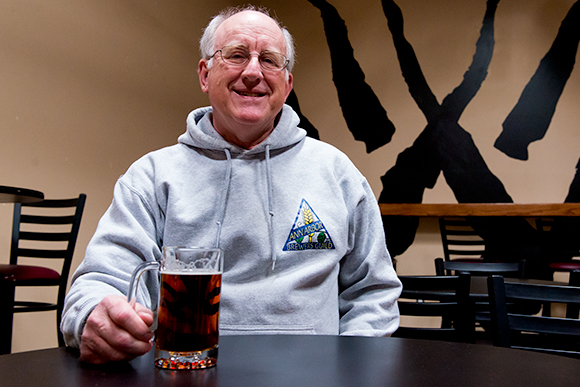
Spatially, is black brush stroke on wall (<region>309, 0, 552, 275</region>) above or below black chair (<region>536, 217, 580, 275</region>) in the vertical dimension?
above

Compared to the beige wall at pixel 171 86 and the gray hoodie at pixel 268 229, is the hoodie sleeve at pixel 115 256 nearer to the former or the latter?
the gray hoodie at pixel 268 229

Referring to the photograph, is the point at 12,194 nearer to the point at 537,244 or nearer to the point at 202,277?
the point at 202,277

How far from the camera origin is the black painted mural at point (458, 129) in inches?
180

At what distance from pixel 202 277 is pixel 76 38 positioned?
137 inches

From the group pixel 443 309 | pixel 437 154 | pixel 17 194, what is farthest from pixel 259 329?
pixel 437 154

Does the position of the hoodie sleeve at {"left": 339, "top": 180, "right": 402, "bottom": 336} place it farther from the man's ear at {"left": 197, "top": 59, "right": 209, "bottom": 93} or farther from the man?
the man's ear at {"left": 197, "top": 59, "right": 209, "bottom": 93}

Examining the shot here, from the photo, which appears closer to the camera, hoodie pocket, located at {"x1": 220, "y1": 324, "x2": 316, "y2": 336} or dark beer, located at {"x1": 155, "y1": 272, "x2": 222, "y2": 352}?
dark beer, located at {"x1": 155, "y1": 272, "x2": 222, "y2": 352}

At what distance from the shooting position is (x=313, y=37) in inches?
222

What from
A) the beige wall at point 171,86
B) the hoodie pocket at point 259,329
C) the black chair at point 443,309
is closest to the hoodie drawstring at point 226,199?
the hoodie pocket at point 259,329

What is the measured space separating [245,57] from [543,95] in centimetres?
435

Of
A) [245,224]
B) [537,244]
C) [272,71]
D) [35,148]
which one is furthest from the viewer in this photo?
[537,244]

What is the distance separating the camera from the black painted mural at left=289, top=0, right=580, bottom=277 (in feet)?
A: 15.0

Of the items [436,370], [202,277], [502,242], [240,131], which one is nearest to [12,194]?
[240,131]

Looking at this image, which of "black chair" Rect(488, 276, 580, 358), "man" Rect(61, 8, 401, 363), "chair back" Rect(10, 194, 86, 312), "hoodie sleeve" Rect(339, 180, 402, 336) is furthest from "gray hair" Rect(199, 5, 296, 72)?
"chair back" Rect(10, 194, 86, 312)
